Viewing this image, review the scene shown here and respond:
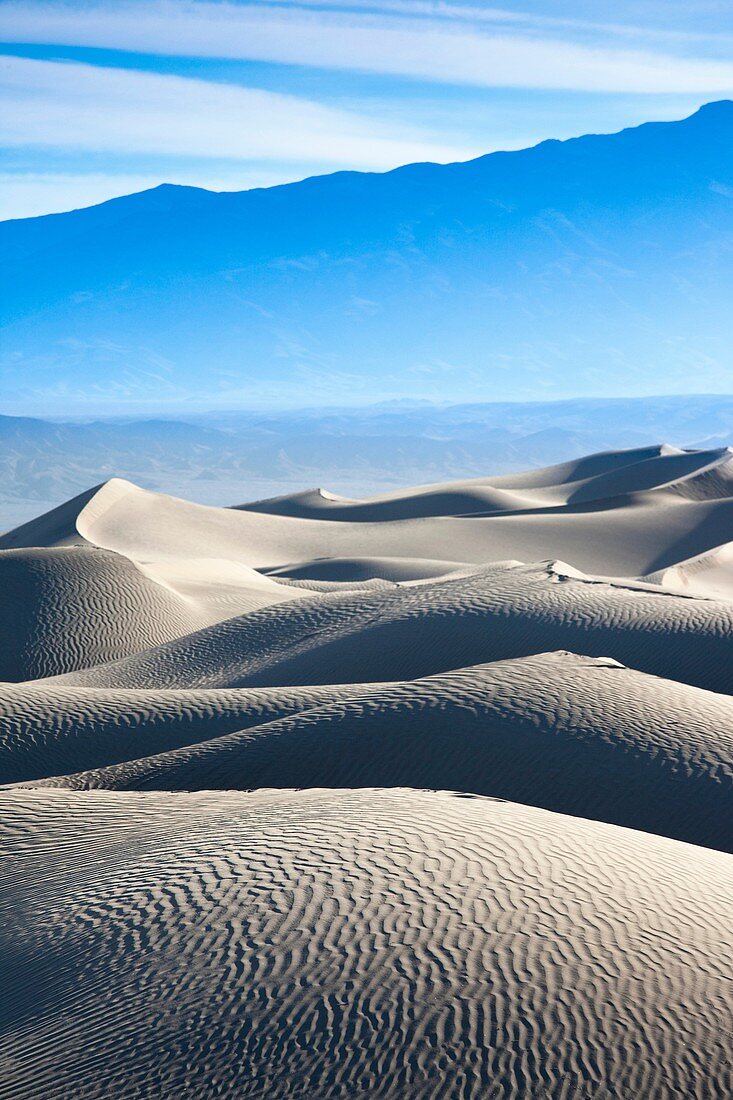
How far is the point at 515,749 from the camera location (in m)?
4.53

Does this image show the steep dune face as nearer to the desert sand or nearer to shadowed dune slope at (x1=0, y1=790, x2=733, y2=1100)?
the desert sand

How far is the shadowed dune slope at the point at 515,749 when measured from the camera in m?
4.27

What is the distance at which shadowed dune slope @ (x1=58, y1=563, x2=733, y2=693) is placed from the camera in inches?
265

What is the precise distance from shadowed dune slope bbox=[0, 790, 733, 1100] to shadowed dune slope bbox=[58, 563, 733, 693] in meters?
3.47

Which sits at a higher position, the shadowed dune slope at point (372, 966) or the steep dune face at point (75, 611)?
the shadowed dune slope at point (372, 966)

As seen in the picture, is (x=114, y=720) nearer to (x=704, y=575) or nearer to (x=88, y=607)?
(x=88, y=607)

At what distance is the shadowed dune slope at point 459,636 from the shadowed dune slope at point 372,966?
11.4 feet

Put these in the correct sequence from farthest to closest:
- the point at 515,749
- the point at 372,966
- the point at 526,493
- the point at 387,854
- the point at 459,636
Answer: the point at 526,493
the point at 459,636
the point at 515,749
the point at 387,854
the point at 372,966

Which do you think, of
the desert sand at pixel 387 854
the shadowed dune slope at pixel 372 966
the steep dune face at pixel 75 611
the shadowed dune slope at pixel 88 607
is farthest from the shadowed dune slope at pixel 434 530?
the shadowed dune slope at pixel 372 966

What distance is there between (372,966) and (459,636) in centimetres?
467

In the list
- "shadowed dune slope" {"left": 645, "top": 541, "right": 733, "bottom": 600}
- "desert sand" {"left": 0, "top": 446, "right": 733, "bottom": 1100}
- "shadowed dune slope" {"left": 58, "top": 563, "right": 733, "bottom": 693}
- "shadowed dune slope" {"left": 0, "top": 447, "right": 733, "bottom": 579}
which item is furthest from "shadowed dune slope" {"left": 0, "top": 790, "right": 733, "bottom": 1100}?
"shadowed dune slope" {"left": 0, "top": 447, "right": 733, "bottom": 579}

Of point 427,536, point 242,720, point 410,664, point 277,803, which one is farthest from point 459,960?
point 427,536

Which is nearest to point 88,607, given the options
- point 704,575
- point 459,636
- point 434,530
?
point 459,636

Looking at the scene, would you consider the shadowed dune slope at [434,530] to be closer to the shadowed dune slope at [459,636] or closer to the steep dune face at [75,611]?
the steep dune face at [75,611]
